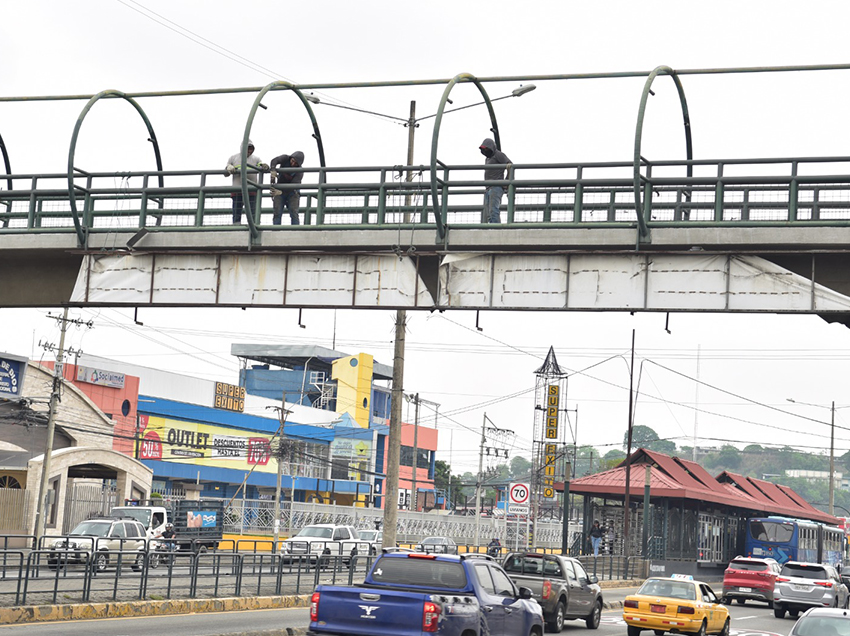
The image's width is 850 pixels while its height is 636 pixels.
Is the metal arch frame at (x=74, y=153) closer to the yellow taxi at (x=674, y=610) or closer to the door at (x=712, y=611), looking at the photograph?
the yellow taxi at (x=674, y=610)

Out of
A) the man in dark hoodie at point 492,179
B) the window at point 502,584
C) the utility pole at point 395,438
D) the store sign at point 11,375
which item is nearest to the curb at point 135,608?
the utility pole at point 395,438

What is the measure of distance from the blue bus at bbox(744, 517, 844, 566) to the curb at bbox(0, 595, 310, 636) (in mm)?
33429

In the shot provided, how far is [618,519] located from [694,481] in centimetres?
472

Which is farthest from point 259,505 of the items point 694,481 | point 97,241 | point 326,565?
point 97,241

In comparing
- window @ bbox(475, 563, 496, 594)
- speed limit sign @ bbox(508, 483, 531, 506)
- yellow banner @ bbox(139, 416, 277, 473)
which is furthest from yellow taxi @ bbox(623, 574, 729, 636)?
yellow banner @ bbox(139, 416, 277, 473)

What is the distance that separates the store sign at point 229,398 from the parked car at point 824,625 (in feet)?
219

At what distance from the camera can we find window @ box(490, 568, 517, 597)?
584 inches

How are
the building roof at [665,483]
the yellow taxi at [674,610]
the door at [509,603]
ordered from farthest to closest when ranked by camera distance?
the building roof at [665,483], the yellow taxi at [674,610], the door at [509,603]

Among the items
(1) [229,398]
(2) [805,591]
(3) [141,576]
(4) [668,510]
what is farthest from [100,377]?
(2) [805,591]

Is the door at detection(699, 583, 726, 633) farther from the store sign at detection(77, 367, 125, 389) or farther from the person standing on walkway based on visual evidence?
the store sign at detection(77, 367, 125, 389)

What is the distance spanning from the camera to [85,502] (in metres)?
45.4

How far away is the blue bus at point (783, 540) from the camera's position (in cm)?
5269

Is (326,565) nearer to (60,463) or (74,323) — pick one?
(60,463)

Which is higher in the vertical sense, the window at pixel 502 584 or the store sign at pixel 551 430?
the store sign at pixel 551 430
